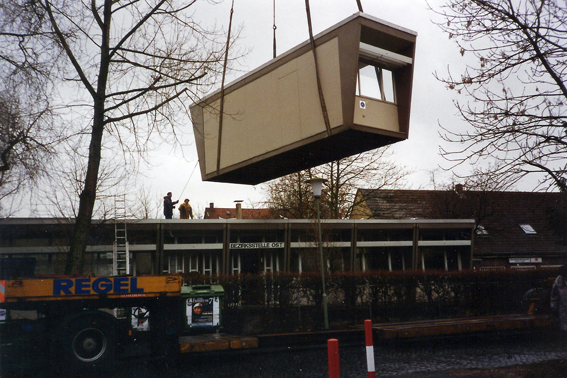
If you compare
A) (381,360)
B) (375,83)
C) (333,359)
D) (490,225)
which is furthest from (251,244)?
(333,359)

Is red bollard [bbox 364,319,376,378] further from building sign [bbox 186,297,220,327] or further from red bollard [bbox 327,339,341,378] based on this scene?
building sign [bbox 186,297,220,327]

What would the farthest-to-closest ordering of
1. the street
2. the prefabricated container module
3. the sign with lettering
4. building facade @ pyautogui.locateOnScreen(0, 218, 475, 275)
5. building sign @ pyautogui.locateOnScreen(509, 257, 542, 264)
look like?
building sign @ pyautogui.locateOnScreen(509, 257, 542, 264), building facade @ pyautogui.locateOnScreen(0, 218, 475, 275), the sign with lettering, the street, the prefabricated container module

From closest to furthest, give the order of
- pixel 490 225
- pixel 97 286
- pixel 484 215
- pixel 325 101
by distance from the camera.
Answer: pixel 325 101 → pixel 97 286 → pixel 484 215 → pixel 490 225

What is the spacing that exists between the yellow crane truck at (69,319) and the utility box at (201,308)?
2345 mm

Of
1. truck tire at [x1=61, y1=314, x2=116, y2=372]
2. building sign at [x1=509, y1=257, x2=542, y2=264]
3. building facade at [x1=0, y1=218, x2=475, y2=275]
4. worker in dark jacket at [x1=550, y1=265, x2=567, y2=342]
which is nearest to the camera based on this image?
truck tire at [x1=61, y1=314, x2=116, y2=372]

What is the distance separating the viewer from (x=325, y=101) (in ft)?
29.9

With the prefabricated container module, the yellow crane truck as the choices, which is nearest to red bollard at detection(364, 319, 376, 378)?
the prefabricated container module

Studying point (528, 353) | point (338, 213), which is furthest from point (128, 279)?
point (338, 213)

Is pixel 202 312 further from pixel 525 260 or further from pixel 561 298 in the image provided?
pixel 525 260

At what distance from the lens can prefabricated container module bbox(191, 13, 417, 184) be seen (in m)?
8.79

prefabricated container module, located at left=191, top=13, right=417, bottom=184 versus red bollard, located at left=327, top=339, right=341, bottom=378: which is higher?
prefabricated container module, located at left=191, top=13, right=417, bottom=184

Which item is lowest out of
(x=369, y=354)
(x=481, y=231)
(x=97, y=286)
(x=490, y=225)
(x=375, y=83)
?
(x=369, y=354)

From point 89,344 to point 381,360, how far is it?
19.4 ft

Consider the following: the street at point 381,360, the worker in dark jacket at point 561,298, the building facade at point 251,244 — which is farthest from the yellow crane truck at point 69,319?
the building facade at point 251,244
